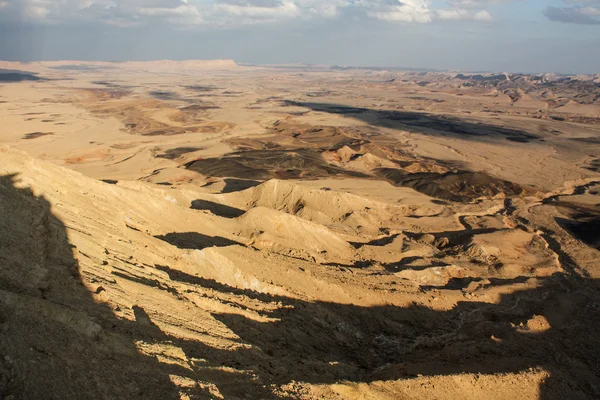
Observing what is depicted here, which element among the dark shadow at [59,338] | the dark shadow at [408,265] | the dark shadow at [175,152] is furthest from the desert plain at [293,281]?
the dark shadow at [175,152]

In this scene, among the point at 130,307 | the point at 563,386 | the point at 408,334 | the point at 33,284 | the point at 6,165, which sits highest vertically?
the point at 6,165

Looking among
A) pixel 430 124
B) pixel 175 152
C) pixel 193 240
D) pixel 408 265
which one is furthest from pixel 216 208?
pixel 430 124

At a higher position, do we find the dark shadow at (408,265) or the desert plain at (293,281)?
the desert plain at (293,281)

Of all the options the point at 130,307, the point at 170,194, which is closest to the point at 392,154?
the point at 170,194

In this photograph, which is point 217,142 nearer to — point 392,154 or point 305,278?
point 392,154

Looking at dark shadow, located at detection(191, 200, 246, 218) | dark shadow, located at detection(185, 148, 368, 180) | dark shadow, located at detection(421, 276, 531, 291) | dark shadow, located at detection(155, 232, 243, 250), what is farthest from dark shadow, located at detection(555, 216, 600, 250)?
dark shadow, located at detection(155, 232, 243, 250)

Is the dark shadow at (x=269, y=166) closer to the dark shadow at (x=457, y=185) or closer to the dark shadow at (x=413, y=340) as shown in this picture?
the dark shadow at (x=457, y=185)
